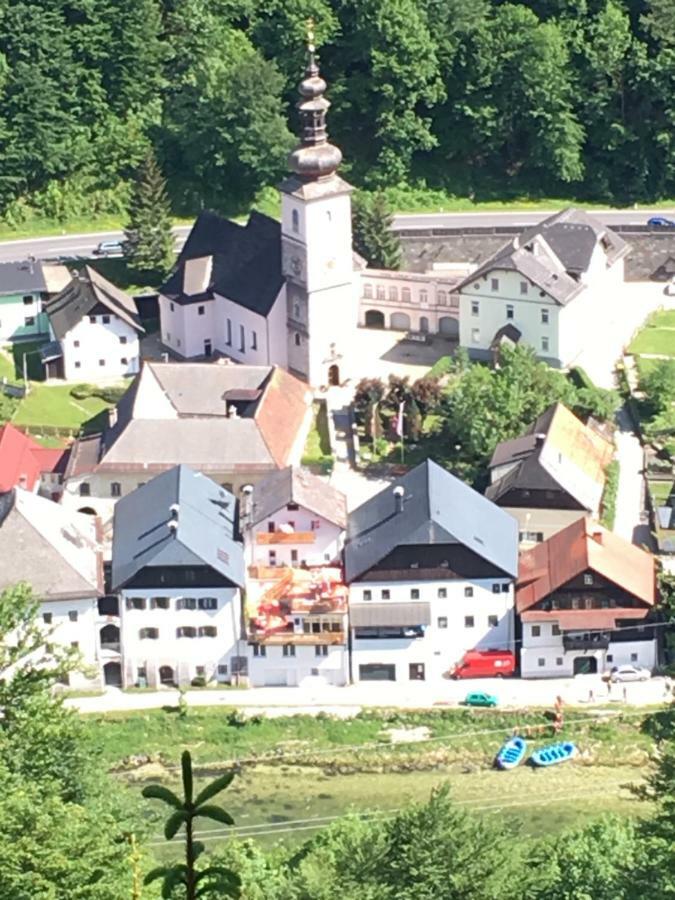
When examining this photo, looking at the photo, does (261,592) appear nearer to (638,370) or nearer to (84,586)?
(84,586)

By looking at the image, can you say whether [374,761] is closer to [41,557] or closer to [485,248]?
[41,557]

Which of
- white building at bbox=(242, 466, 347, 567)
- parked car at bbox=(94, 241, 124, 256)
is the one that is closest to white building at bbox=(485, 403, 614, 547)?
white building at bbox=(242, 466, 347, 567)

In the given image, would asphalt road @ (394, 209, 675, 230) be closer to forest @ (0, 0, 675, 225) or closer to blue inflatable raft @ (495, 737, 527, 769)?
forest @ (0, 0, 675, 225)

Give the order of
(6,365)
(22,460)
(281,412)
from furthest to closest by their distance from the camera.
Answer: (6,365)
(281,412)
(22,460)

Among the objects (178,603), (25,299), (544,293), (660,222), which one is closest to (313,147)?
(544,293)

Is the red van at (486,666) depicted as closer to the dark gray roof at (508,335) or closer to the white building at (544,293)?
the dark gray roof at (508,335)

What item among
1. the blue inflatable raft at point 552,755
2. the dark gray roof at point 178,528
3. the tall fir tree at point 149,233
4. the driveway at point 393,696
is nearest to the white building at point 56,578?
the dark gray roof at point 178,528

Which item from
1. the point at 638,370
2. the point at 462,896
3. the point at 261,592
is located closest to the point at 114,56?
the point at 638,370
